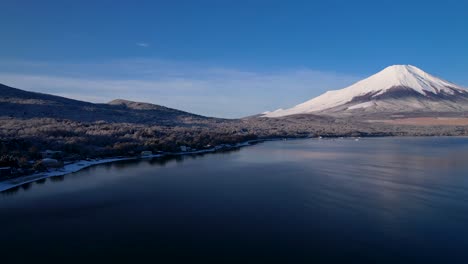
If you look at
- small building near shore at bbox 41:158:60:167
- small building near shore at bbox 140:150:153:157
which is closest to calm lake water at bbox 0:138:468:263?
small building near shore at bbox 41:158:60:167

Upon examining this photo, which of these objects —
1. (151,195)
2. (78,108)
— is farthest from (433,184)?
(78,108)

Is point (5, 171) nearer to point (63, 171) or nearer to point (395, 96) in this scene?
point (63, 171)

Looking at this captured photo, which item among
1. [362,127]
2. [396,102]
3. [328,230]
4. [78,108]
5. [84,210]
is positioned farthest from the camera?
[396,102]

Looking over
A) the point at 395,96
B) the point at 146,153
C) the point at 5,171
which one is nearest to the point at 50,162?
the point at 5,171

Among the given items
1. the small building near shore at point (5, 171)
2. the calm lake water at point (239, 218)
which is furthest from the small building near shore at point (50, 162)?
the small building near shore at point (5, 171)

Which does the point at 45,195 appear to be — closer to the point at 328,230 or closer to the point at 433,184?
the point at 328,230

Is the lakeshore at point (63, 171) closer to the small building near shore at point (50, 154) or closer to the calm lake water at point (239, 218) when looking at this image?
the calm lake water at point (239, 218)

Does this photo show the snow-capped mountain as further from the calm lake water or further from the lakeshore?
the calm lake water
